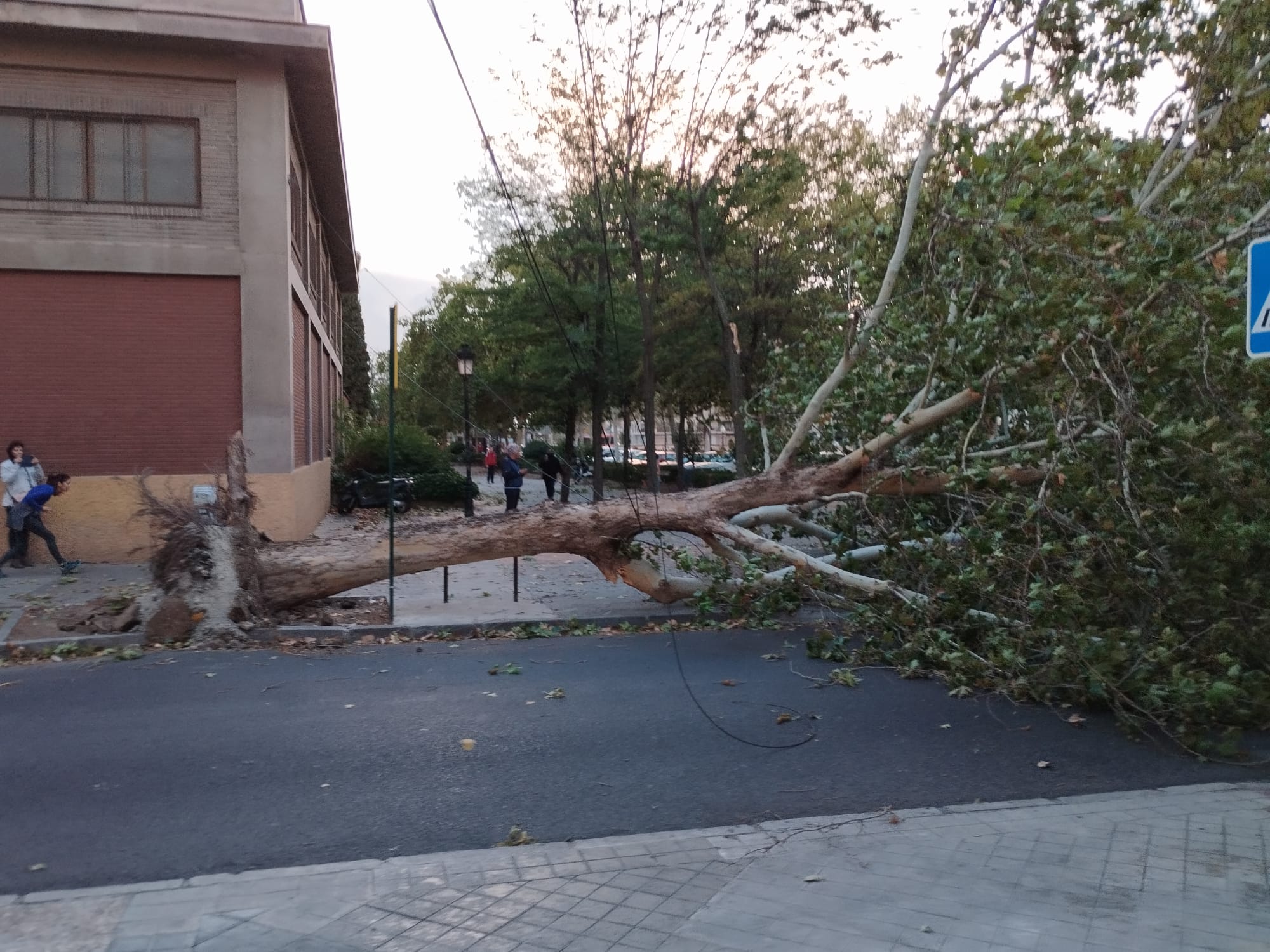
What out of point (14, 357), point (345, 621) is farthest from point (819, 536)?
point (14, 357)

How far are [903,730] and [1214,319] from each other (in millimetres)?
3546

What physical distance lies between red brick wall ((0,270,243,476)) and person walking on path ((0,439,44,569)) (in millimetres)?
1296

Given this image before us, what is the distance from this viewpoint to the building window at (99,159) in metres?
15.8

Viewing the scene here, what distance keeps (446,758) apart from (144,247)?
39.5 ft

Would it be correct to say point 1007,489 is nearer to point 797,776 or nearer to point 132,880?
point 797,776

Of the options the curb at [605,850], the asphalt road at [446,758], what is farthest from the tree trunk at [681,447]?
the curb at [605,850]

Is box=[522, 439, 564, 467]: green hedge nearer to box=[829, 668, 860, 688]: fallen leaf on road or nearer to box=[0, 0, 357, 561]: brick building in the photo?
box=[0, 0, 357, 561]: brick building

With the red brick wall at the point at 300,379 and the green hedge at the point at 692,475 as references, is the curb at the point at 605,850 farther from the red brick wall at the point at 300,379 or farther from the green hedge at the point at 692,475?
the green hedge at the point at 692,475

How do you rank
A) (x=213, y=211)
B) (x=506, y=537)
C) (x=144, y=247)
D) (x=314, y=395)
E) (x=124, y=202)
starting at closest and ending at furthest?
(x=506, y=537) → (x=144, y=247) → (x=124, y=202) → (x=213, y=211) → (x=314, y=395)

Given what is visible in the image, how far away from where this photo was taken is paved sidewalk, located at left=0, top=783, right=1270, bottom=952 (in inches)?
165

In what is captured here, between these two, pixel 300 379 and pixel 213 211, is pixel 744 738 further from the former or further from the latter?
pixel 300 379

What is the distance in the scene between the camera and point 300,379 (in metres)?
20.0

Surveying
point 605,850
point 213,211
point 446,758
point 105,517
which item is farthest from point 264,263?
point 605,850

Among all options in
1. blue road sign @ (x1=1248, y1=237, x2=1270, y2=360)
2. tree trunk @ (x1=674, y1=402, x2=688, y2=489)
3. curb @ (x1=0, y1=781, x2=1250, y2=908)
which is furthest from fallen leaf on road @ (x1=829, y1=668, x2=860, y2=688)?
tree trunk @ (x1=674, y1=402, x2=688, y2=489)
